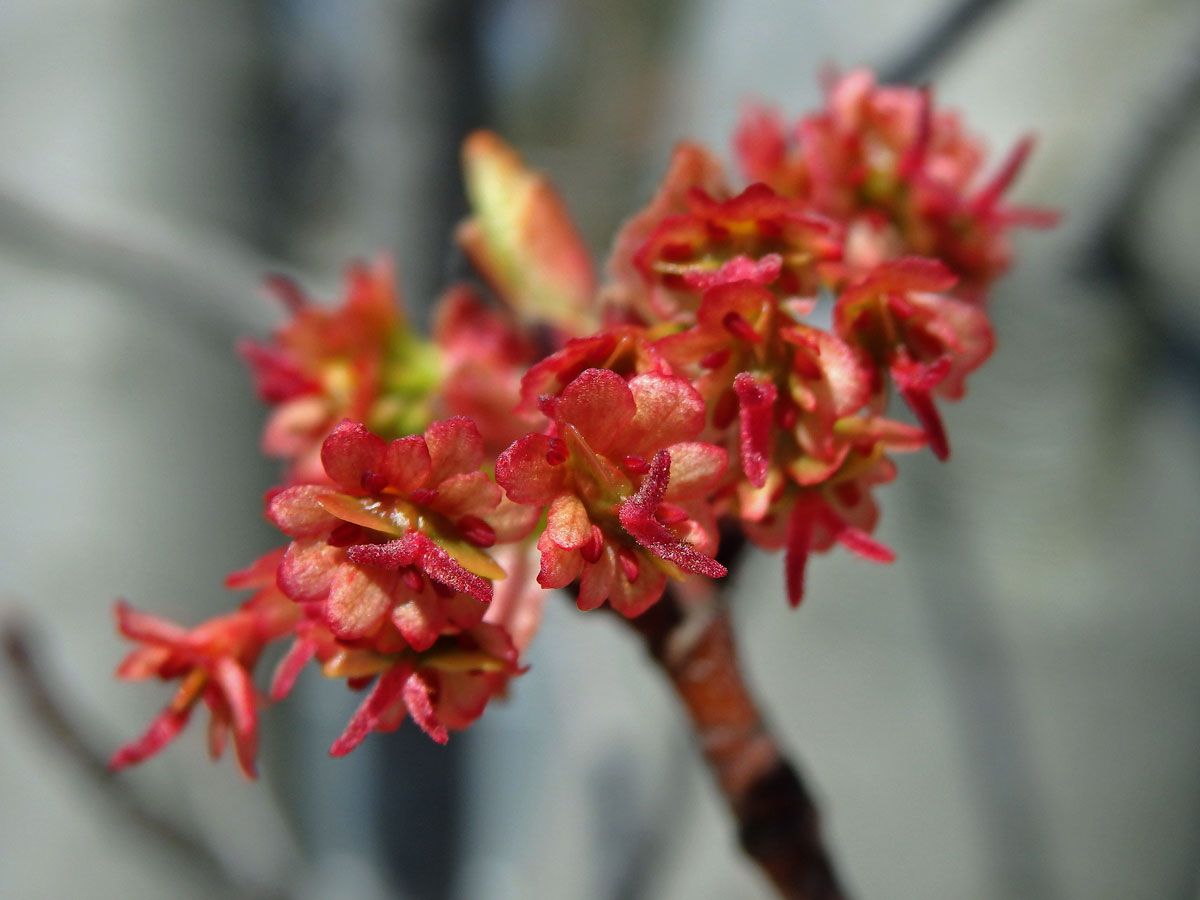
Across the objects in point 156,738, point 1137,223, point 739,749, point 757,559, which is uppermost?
point 156,738

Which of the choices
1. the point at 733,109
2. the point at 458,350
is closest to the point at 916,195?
the point at 458,350

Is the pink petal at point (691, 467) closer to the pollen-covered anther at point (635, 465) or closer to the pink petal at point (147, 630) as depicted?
the pollen-covered anther at point (635, 465)

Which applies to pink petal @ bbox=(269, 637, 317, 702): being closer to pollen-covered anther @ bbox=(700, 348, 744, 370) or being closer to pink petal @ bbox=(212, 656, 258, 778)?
pink petal @ bbox=(212, 656, 258, 778)

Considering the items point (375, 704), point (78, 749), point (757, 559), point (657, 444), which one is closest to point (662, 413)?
point (657, 444)

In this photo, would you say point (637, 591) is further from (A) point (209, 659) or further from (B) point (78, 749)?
(B) point (78, 749)

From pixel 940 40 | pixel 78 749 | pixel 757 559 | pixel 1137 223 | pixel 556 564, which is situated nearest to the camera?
pixel 556 564

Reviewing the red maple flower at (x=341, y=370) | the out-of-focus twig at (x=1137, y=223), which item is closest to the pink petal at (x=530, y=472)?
the red maple flower at (x=341, y=370)
